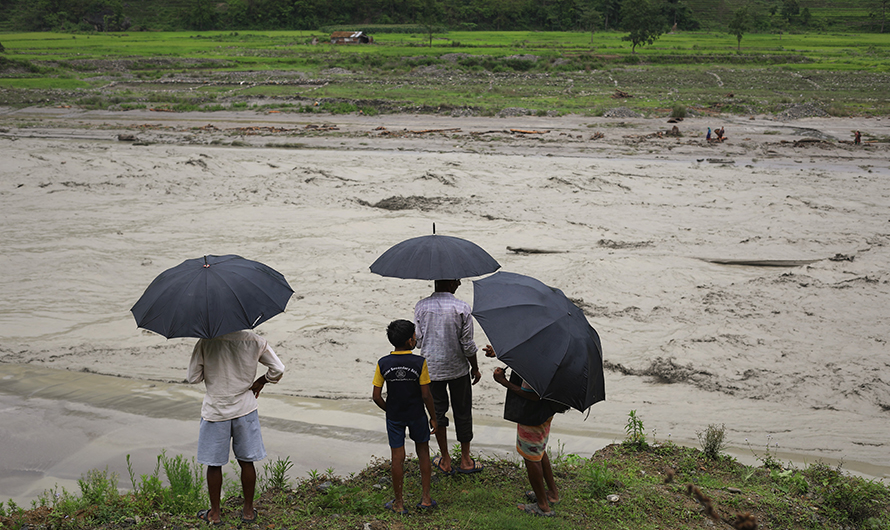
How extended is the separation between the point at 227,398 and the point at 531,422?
2106mm

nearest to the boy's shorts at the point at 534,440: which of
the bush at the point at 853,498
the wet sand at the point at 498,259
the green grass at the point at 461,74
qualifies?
the wet sand at the point at 498,259

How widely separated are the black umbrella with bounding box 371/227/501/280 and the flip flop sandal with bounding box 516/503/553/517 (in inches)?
69.7

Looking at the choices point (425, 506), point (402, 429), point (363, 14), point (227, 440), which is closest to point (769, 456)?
point (425, 506)

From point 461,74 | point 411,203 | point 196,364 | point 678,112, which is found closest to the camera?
point 196,364

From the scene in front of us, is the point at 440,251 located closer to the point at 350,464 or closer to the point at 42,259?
the point at 350,464

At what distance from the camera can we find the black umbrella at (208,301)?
3.81 metres

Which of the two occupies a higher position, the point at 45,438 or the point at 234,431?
the point at 234,431

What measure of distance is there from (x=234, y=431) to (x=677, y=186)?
47.7 feet

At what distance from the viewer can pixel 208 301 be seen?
3865 millimetres

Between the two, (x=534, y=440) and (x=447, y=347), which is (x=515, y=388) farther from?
(x=447, y=347)

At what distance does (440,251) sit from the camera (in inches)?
195

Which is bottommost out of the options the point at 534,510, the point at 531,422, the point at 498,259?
the point at 534,510

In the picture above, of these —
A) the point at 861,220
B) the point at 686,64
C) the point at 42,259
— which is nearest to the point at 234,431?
the point at 42,259

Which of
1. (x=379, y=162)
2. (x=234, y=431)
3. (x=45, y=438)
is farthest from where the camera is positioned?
(x=379, y=162)
